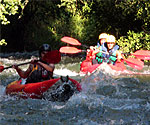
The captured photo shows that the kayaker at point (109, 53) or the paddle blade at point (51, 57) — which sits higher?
the paddle blade at point (51, 57)

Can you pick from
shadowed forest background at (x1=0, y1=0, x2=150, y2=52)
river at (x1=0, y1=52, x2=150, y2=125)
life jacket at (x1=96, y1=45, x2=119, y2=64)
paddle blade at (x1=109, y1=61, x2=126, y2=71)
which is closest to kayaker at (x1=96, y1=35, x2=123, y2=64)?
life jacket at (x1=96, y1=45, x2=119, y2=64)

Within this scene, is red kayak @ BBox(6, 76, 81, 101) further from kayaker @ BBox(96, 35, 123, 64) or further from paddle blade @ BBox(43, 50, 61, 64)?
kayaker @ BBox(96, 35, 123, 64)

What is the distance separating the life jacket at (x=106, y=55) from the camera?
8.66 meters

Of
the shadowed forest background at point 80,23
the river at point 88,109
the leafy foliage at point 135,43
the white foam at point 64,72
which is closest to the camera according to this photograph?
the river at point 88,109

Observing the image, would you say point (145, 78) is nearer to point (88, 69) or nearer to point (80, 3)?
point (88, 69)

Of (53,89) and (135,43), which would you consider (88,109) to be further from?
(135,43)

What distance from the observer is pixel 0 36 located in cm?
1727

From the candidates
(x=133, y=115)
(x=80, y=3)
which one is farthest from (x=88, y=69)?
(x=80, y=3)

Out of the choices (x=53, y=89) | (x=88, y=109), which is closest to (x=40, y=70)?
(x=53, y=89)

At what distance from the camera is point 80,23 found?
1595 cm

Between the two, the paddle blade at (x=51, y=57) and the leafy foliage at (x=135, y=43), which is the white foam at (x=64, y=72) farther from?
the paddle blade at (x=51, y=57)

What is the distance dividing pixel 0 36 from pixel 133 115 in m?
13.2

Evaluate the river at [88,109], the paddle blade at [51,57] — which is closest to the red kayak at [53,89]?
the river at [88,109]

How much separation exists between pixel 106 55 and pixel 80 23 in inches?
290
